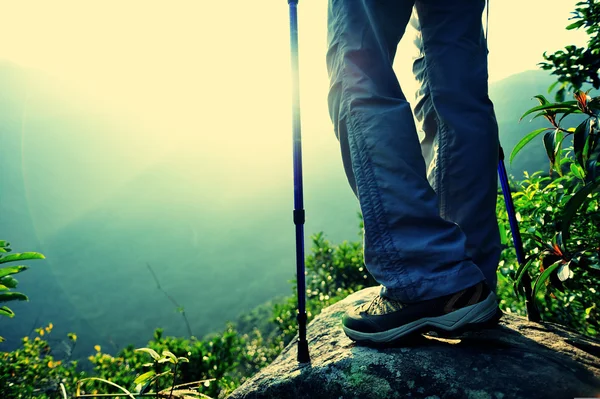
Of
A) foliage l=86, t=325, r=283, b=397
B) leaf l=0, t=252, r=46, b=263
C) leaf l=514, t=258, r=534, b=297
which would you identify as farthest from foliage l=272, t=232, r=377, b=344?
leaf l=0, t=252, r=46, b=263

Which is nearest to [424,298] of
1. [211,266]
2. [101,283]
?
[211,266]

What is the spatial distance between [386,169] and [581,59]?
1631mm

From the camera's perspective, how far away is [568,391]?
949 millimetres

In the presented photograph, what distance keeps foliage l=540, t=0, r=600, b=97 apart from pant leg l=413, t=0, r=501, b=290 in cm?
91

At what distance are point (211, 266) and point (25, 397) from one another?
26275mm

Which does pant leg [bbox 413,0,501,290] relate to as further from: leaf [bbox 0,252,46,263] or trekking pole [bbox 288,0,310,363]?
leaf [bbox 0,252,46,263]

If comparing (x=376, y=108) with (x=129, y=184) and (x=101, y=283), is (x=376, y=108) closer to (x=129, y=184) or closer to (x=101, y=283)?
(x=101, y=283)

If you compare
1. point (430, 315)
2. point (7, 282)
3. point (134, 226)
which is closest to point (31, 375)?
point (7, 282)

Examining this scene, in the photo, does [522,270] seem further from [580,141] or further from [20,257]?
[20,257]

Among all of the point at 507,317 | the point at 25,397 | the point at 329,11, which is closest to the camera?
the point at 329,11

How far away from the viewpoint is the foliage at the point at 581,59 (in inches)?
76.3

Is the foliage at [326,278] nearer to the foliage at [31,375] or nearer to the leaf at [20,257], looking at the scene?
the foliage at [31,375]

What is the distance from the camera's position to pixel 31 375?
2621mm

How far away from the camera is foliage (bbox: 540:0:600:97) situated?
1.94 meters
